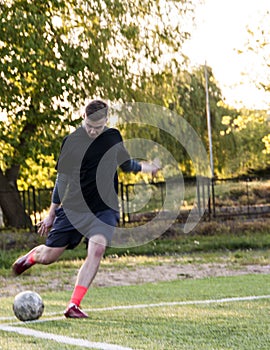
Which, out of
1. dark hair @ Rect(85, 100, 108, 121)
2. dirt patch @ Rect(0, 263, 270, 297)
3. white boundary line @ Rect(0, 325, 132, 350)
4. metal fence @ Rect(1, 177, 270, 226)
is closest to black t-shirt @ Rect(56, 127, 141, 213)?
dark hair @ Rect(85, 100, 108, 121)

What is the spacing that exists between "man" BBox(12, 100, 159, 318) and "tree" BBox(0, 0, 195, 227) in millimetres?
13658

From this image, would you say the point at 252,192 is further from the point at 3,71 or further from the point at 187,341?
the point at 187,341

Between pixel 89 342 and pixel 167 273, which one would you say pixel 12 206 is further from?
pixel 89 342

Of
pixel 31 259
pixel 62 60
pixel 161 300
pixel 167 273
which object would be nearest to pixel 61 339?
pixel 31 259

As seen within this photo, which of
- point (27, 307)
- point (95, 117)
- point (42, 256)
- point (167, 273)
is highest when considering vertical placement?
point (95, 117)

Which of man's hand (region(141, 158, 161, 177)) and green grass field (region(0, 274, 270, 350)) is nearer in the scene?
green grass field (region(0, 274, 270, 350))

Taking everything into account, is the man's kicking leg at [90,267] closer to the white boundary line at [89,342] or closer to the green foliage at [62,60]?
the white boundary line at [89,342]

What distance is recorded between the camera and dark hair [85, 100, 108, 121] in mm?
8742

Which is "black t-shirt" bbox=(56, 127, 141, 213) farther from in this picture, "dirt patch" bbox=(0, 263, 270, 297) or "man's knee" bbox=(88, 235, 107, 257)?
"dirt patch" bbox=(0, 263, 270, 297)

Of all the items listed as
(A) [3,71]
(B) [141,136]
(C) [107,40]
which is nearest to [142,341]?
(A) [3,71]

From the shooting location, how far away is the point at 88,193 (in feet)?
29.1

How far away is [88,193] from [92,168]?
24cm

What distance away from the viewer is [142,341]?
680 centimetres

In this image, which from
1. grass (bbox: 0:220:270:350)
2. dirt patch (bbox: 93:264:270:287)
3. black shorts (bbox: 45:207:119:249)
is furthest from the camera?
dirt patch (bbox: 93:264:270:287)
